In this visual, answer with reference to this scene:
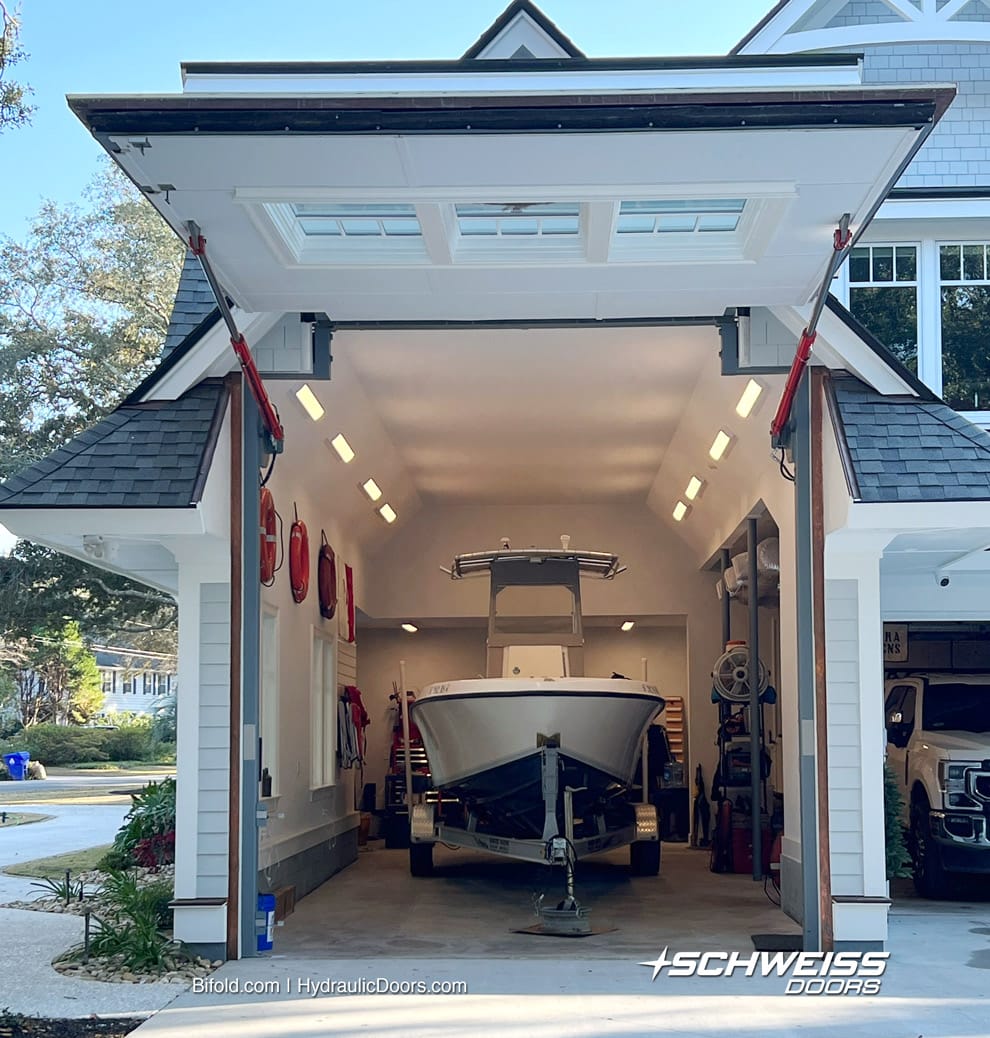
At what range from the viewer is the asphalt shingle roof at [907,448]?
301 inches

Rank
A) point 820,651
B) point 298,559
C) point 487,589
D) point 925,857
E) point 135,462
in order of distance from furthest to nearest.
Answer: point 487,589 < point 925,857 < point 298,559 < point 820,651 < point 135,462

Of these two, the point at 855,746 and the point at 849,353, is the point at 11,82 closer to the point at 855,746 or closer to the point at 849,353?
the point at 849,353

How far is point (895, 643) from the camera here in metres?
14.0

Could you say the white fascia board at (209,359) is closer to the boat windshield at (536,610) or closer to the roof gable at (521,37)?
the roof gable at (521,37)

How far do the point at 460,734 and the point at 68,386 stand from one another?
16.5 metres

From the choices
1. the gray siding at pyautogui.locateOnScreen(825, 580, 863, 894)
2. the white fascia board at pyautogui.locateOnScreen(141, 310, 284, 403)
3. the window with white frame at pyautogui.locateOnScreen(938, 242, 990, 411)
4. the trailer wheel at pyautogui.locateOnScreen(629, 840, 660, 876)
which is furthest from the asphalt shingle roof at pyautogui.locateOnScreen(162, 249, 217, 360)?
the trailer wheel at pyautogui.locateOnScreen(629, 840, 660, 876)

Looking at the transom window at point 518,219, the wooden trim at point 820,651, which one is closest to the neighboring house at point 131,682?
the wooden trim at point 820,651

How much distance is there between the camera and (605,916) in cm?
1016

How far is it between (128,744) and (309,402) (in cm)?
3182

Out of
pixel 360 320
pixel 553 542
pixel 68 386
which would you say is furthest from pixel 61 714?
pixel 360 320

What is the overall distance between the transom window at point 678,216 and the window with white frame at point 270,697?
4468 millimetres

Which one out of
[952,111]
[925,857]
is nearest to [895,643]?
[925,857]

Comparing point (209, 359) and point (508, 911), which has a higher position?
point (209, 359)

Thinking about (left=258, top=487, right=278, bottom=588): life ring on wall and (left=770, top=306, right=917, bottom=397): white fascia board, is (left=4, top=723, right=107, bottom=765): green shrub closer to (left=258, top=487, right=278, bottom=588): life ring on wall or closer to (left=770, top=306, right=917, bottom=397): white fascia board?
(left=258, top=487, right=278, bottom=588): life ring on wall
